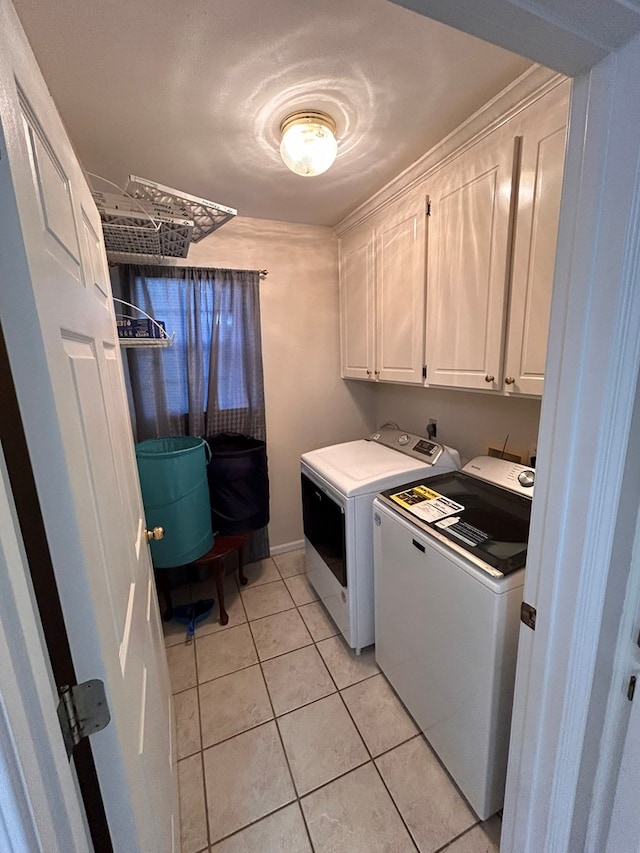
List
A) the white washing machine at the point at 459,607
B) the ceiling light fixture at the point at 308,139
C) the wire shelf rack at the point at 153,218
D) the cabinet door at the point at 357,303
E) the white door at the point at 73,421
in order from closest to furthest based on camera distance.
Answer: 1. the white door at the point at 73,421
2. the white washing machine at the point at 459,607
3. the ceiling light fixture at the point at 308,139
4. the wire shelf rack at the point at 153,218
5. the cabinet door at the point at 357,303

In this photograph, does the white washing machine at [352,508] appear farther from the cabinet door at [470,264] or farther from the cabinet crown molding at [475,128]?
the cabinet crown molding at [475,128]

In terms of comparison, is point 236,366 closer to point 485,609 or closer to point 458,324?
point 458,324

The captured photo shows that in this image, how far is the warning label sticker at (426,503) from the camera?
4.43 ft

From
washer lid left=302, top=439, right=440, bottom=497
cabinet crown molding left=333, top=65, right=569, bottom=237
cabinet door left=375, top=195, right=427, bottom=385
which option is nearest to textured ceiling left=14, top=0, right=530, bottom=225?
cabinet crown molding left=333, top=65, right=569, bottom=237

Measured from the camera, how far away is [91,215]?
97cm

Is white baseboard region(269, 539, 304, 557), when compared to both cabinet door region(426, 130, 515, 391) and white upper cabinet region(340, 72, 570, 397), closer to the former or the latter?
white upper cabinet region(340, 72, 570, 397)

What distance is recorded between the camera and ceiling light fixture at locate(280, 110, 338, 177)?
4.14 feet

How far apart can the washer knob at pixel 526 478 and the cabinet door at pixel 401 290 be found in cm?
64

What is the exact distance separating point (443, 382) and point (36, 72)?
1533mm

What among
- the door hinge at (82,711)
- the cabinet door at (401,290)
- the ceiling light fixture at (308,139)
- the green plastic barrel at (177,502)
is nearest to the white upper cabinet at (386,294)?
the cabinet door at (401,290)

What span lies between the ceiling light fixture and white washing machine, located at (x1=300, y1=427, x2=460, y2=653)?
1.32m

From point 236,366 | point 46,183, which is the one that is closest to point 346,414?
point 236,366

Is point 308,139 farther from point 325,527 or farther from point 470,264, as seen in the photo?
point 325,527

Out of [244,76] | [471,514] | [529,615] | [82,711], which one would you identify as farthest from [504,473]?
[244,76]
